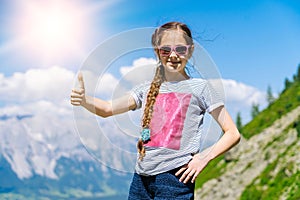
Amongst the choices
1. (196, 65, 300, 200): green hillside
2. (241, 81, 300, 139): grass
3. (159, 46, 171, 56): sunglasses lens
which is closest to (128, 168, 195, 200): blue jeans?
(159, 46, 171, 56): sunglasses lens

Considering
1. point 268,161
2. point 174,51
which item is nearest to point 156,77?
point 174,51

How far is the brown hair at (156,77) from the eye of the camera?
4730 mm

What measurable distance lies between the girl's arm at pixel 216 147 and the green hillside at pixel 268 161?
35.2 metres

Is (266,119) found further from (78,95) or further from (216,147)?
(78,95)

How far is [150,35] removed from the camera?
4.82 meters

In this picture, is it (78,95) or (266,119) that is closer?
(78,95)

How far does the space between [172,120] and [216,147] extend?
1.46 ft

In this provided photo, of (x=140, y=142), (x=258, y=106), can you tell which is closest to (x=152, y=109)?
(x=140, y=142)

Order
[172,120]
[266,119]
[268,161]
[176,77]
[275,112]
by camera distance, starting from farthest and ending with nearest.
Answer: [266,119] → [275,112] → [268,161] → [176,77] → [172,120]

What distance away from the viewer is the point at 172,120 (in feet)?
15.2

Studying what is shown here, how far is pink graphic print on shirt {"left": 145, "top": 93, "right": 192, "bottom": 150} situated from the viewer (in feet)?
15.2

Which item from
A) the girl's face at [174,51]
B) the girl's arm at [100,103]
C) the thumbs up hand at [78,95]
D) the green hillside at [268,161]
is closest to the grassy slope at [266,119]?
the green hillside at [268,161]

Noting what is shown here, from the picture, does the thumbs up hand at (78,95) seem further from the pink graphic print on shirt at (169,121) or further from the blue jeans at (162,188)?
the blue jeans at (162,188)

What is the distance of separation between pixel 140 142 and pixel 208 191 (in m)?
66.4
